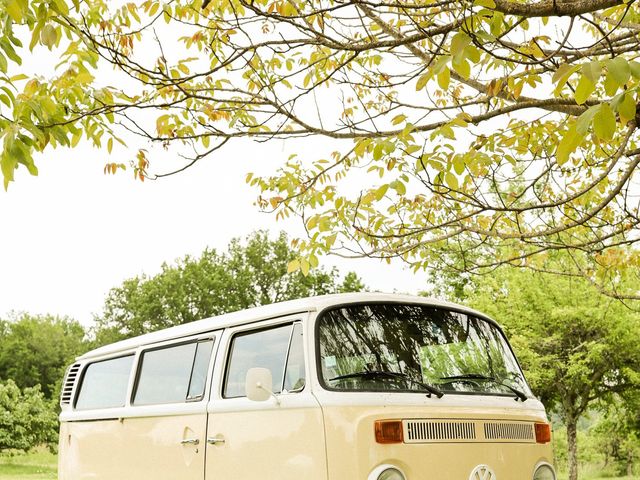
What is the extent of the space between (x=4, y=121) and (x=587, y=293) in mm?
18935

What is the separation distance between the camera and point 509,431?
546 centimetres

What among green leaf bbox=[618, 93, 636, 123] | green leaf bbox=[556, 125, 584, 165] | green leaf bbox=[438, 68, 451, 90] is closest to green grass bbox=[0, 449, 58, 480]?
green leaf bbox=[438, 68, 451, 90]

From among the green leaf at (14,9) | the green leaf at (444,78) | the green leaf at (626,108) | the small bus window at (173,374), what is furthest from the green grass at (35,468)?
the green leaf at (626,108)

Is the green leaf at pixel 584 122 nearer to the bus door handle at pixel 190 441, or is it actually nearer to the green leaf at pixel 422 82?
the green leaf at pixel 422 82

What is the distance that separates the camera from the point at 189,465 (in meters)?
5.92

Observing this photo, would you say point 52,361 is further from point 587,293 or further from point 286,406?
point 286,406

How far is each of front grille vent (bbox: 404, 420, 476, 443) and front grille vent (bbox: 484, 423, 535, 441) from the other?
17cm

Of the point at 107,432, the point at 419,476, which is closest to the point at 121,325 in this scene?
the point at 107,432

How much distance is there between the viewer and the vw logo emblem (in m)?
5.09

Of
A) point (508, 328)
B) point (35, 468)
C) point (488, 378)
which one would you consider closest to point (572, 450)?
point (508, 328)

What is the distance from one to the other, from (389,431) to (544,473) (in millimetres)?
1571

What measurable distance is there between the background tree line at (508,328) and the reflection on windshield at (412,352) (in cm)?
1217

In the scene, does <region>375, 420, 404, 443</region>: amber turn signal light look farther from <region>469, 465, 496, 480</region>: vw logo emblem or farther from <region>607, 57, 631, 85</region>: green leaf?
<region>607, 57, 631, 85</region>: green leaf

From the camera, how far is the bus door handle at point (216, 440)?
220 inches
